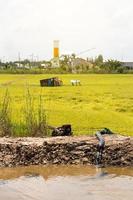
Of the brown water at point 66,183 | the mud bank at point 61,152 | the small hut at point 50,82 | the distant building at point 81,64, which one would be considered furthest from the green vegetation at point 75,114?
the distant building at point 81,64

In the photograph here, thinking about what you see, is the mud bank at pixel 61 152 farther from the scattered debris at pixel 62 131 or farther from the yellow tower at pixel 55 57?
the yellow tower at pixel 55 57

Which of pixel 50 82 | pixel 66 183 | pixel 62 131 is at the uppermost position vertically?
pixel 62 131

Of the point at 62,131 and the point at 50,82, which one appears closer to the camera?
the point at 62,131

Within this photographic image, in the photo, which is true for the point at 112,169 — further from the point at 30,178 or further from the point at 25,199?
the point at 25,199

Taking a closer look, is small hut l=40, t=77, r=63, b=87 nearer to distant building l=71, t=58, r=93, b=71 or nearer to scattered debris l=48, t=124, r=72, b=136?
scattered debris l=48, t=124, r=72, b=136

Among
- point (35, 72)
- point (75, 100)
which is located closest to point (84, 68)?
point (35, 72)

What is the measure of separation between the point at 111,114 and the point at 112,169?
24.4 ft

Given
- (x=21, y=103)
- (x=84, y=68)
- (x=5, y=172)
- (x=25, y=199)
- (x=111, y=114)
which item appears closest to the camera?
(x=25, y=199)

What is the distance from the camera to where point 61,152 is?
1081 centimetres

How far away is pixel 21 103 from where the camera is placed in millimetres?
20312

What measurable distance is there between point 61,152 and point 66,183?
1.77 meters

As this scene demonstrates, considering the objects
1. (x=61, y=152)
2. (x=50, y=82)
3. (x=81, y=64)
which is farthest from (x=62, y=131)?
(x=81, y=64)

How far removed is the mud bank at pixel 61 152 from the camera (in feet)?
34.9

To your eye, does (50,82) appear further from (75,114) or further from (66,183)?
(66,183)
